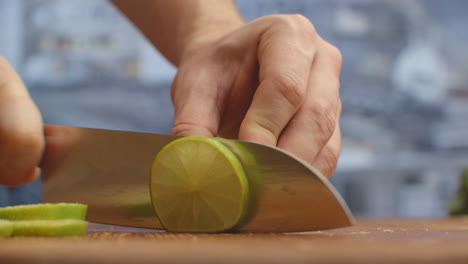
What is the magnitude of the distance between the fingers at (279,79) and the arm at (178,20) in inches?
9.6

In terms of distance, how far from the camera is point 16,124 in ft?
2.88

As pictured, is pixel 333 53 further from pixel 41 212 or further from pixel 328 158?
pixel 41 212

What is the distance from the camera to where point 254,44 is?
117cm

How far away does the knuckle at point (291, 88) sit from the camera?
1020 millimetres

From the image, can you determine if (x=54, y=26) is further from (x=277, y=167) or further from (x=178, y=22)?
(x=277, y=167)

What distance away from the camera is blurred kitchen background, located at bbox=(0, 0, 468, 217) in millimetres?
2848

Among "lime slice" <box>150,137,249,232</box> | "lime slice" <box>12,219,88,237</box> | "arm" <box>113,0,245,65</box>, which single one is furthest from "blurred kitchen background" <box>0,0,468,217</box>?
"lime slice" <box>12,219,88,237</box>

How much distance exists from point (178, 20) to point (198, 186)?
0.72 metres

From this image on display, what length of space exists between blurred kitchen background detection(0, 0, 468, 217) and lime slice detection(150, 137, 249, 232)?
6.27 feet

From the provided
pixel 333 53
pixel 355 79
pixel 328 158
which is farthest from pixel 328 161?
pixel 355 79

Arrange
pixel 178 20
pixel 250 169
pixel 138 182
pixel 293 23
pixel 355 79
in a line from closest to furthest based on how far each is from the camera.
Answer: pixel 250 169 → pixel 138 182 → pixel 293 23 → pixel 178 20 → pixel 355 79

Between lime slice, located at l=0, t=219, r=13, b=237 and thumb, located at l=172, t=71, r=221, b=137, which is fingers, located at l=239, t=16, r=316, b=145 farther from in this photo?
lime slice, located at l=0, t=219, r=13, b=237

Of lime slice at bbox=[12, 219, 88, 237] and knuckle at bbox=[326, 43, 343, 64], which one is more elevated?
knuckle at bbox=[326, 43, 343, 64]

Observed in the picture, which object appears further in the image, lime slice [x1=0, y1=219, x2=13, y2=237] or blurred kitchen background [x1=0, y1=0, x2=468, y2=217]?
blurred kitchen background [x1=0, y1=0, x2=468, y2=217]
